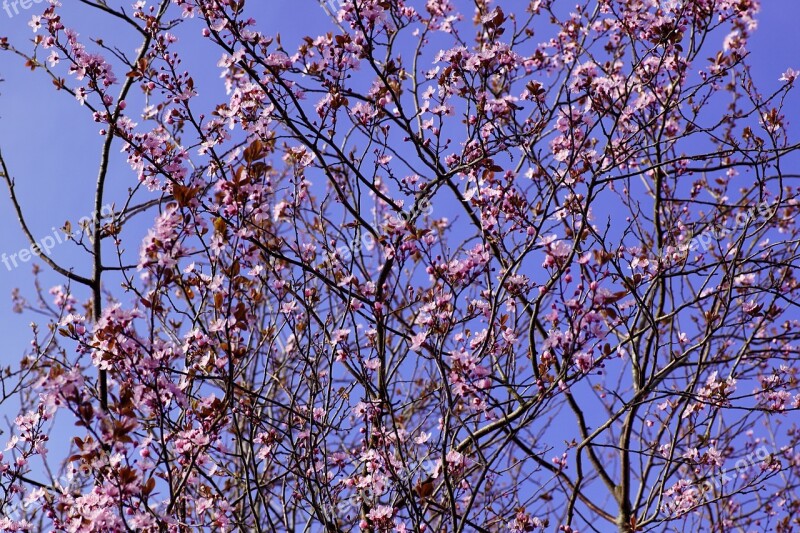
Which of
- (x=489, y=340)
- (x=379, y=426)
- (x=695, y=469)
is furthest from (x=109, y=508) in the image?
(x=695, y=469)

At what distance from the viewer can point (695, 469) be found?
4.50 metres

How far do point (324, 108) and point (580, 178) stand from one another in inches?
61.2

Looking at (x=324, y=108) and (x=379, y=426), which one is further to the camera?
(x=324, y=108)

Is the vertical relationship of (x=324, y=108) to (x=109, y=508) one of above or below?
above

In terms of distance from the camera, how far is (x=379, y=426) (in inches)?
129

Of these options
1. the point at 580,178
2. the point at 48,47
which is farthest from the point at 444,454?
the point at 48,47

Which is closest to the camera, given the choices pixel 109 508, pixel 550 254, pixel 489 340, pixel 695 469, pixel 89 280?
pixel 109 508

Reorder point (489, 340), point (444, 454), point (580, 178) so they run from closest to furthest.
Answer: point (444, 454), point (489, 340), point (580, 178)

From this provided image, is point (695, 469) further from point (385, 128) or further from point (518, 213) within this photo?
point (385, 128)

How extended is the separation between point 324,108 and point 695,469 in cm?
339

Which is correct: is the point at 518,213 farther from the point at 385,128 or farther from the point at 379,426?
the point at 379,426

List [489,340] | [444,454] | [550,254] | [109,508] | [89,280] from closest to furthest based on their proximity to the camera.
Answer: [109,508]
[444,454]
[550,254]
[489,340]
[89,280]

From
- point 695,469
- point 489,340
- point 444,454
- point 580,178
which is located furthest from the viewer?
point 695,469

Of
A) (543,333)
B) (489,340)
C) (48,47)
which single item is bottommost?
(489,340)
